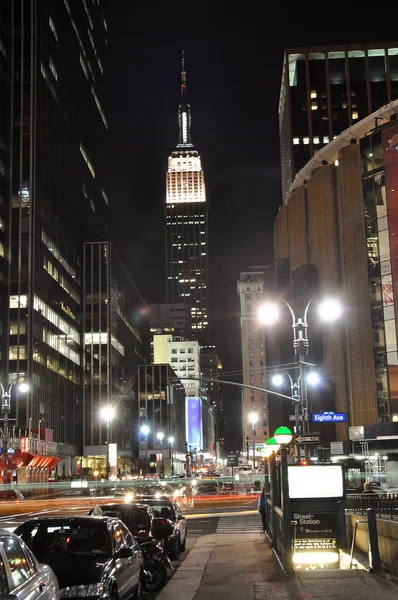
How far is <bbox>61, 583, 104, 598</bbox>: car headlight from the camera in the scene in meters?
9.45

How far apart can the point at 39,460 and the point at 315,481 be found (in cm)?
6815

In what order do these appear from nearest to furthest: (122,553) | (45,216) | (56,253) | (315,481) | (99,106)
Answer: (122,553) < (315,481) < (45,216) < (56,253) < (99,106)

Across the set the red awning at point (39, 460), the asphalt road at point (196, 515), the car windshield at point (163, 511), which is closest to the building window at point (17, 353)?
the red awning at point (39, 460)

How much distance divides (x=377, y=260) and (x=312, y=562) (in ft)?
196

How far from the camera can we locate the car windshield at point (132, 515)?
1684 cm

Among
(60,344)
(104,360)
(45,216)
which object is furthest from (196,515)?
(104,360)

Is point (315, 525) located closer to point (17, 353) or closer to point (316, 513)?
point (316, 513)

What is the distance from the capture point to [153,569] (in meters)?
14.5

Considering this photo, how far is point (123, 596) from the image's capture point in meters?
10.8

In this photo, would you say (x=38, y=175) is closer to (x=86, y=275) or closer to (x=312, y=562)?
(x=86, y=275)

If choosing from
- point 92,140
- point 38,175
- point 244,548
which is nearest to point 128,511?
point 244,548

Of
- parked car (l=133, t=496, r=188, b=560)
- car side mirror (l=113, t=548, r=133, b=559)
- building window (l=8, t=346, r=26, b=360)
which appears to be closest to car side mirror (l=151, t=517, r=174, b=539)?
parked car (l=133, t=496, r=188, b=560)

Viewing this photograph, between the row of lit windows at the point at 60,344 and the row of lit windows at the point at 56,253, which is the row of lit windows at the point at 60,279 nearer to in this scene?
the row of lit windows at the point at 56,253

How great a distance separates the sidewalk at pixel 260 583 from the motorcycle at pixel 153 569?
0.67ft
